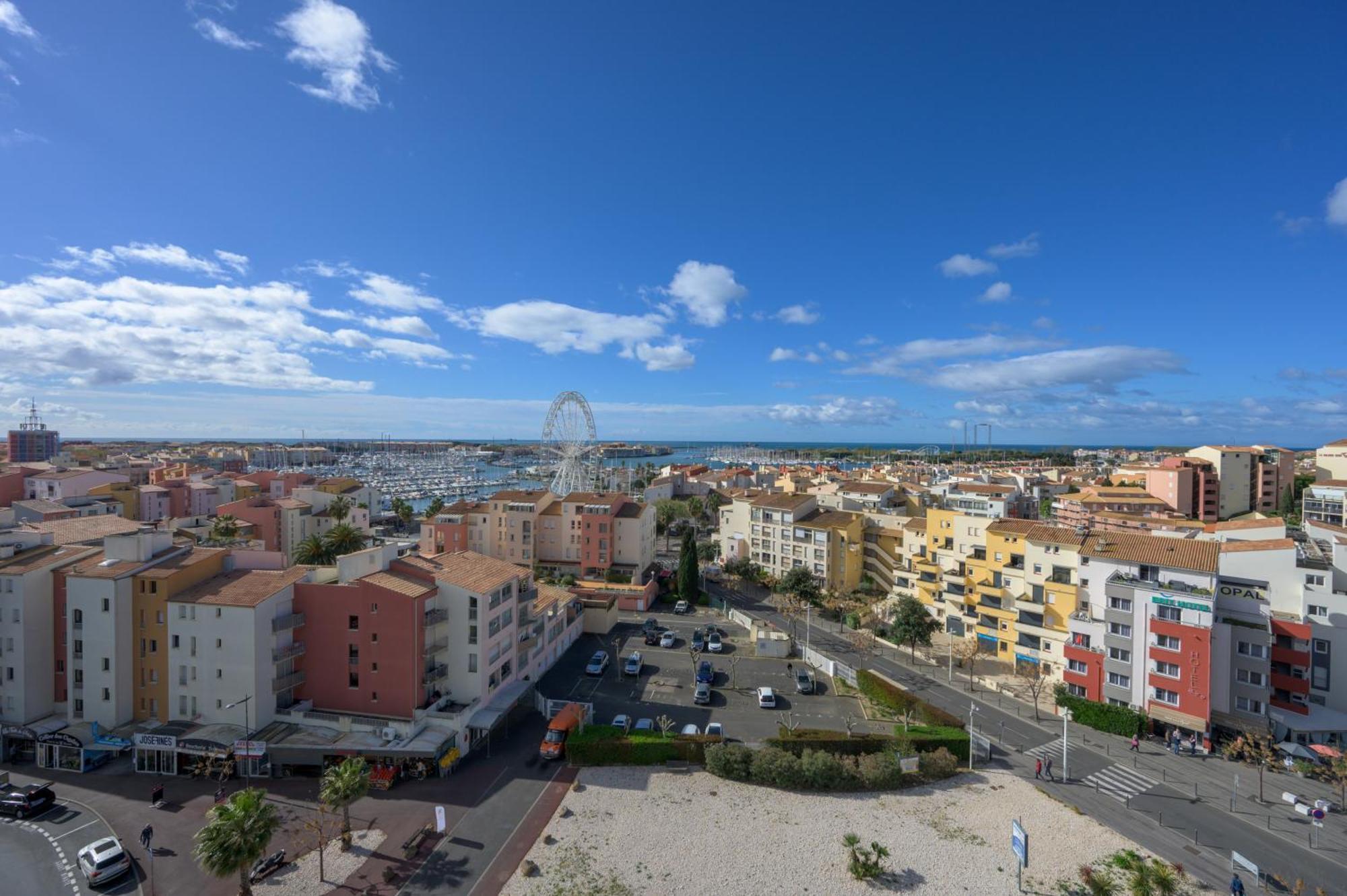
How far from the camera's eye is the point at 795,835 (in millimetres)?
24703

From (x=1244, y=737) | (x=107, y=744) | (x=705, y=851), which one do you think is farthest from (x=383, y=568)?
(x=1244, y=737)

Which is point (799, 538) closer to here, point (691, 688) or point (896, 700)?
point (691, 688)

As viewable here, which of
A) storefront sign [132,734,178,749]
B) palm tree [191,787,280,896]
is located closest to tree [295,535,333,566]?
storefront sign [132,734,178,749]

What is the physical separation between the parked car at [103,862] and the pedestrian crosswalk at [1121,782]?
1579 inches

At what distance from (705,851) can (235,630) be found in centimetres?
2387

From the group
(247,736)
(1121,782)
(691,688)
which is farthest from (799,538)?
(247,736)

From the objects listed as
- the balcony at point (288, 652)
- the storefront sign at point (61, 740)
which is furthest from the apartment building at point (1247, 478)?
the storefront sign at point (61, 740)

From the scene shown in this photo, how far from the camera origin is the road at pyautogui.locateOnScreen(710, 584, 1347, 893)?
23.6m

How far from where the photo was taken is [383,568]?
1287 inches

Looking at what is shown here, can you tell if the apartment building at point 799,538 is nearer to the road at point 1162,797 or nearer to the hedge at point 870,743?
the road at point 1162,797

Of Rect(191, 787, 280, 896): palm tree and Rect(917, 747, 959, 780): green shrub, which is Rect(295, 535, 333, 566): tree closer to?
Rect(191, 787, 280, 896): palm tree

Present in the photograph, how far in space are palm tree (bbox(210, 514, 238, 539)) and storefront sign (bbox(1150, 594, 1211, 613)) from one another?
230 feet

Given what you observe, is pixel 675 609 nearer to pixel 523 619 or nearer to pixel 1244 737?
pixel 523 619

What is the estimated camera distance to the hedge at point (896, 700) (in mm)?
33125
